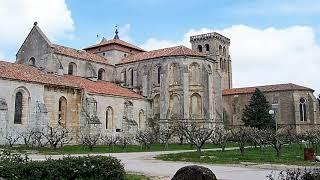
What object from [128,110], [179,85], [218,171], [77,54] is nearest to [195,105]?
[179,85]

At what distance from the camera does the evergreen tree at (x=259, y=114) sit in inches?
2281

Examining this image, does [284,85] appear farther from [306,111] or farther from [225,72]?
[225,72]

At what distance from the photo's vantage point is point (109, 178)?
1189 centimetres

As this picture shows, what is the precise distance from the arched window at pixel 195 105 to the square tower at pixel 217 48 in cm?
2750

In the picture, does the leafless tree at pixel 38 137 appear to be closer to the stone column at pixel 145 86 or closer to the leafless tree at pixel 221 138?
the leafless tree at pixel 221 138

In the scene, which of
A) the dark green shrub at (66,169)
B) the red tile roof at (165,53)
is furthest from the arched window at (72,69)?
the dark green shrub at (66,169)

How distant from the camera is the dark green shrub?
11.5 metres

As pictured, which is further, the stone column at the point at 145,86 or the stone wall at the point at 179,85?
the stone column at the point at 145,86

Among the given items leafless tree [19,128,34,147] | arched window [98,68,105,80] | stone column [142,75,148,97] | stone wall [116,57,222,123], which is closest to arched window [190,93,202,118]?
stone wall [116,57,222,123]

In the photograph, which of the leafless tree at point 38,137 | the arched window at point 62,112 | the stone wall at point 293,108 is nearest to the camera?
the leafless tree at point 38,137

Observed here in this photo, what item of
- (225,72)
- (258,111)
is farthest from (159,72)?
(225,72)

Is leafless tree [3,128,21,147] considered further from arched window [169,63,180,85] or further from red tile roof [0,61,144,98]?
arched window [169,63,180,85]

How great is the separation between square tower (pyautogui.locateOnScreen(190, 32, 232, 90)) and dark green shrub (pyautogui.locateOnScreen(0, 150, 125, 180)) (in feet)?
217

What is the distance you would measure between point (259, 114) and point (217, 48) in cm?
2520
